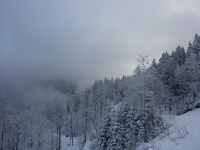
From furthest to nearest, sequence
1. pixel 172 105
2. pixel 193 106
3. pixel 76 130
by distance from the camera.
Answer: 1. pixel 76 130
2. pixel 172 105
3. pixel 193 106

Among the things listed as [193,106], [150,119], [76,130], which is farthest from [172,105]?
[76,130]

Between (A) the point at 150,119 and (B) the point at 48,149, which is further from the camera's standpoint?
(B) the point at 48,149

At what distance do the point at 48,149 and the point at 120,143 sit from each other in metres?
24.1

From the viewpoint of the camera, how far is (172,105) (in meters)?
43.1

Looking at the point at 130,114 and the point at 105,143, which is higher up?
the point at 130,114

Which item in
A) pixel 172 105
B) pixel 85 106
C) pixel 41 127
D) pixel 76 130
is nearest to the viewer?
pixel 41 127

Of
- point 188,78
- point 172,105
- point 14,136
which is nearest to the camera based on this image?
point 14,136

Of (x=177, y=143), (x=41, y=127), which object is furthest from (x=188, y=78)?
(x=41, y=127)

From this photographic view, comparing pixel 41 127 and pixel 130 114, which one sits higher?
pixel 130 114

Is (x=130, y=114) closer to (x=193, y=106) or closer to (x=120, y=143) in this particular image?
(x=120, y=143)

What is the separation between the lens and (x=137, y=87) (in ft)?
77.6

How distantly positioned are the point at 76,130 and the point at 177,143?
52375mm

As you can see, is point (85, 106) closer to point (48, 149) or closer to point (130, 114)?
point (48, 149)

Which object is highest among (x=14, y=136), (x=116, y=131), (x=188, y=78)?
(x=188, y=78)
